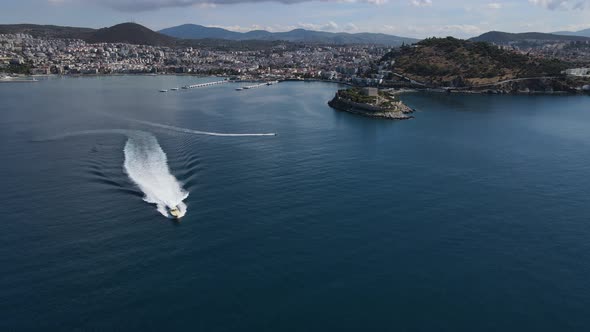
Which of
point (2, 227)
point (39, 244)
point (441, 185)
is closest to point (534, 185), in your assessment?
point (441, 185)

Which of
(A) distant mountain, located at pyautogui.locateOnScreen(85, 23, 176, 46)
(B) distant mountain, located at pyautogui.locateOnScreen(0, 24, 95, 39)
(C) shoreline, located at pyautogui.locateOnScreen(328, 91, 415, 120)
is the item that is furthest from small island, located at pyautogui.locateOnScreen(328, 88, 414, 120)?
(B) distant mountain, located at pyautogui.locateOnScreen(0, 24, 95, 39)

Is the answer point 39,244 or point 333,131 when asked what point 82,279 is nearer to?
point 39,244

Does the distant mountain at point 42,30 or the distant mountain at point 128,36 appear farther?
the distant mountain at point 128,36

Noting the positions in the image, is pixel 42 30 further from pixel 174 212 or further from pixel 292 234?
pixel 292 234

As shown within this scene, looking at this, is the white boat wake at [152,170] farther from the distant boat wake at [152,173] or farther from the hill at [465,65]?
the hill at [465,65]

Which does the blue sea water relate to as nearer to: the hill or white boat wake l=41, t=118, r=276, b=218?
white boat wake l=41, t=118, r=276, b=218

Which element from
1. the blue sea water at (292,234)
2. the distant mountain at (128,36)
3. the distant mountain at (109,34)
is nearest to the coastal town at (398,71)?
the blue sea water at (292,234)

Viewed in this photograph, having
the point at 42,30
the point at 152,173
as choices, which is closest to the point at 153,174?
the point at 152,173
